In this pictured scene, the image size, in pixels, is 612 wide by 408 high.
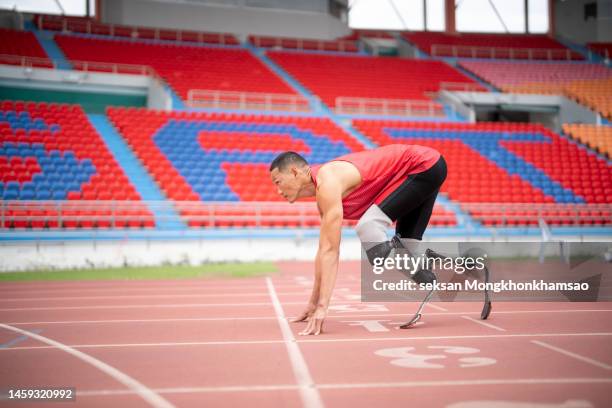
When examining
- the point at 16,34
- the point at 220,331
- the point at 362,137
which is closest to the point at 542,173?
the point at 362,137

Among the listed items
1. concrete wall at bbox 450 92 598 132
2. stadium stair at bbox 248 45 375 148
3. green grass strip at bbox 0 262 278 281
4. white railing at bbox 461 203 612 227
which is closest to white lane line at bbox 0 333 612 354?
green grass strip at bbox 0 262 278 281

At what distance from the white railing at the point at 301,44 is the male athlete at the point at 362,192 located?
92.2 ft

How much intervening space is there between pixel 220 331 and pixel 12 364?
60.9 inches

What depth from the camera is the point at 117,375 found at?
9.37 ft

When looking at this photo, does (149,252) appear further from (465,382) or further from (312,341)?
(465,382)

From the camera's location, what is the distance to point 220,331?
4238mm

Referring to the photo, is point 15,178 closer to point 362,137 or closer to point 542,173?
point 362,137

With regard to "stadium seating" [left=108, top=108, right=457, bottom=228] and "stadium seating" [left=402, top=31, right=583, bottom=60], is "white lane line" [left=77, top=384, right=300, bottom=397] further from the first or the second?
"stadium seating" [left=402, top=31, right=583, bottom=60]

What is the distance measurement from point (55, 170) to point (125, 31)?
17146 millimetres

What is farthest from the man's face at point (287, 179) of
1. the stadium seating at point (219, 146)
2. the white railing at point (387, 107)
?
the white railing at point (387, 107)

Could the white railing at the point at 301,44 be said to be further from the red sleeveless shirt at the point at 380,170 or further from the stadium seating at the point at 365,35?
the red sleeveless shirt at the point at 380,170

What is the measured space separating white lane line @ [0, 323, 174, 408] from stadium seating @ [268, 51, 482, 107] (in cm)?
2025

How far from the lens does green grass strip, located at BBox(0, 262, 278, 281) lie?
966cm

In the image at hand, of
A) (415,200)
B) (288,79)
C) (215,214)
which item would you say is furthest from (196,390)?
(288,79)
